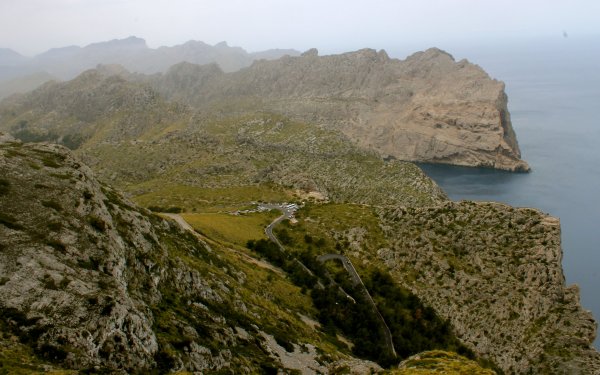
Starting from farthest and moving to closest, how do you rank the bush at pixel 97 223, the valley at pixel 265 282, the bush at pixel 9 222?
the bush at pixel 97 223, the bush at pixel 9 222, the valley at pixel 265 282

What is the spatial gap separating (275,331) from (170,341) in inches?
810

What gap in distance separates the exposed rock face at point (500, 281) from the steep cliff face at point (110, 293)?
140 feet

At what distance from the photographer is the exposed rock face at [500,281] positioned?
82812 millimetres

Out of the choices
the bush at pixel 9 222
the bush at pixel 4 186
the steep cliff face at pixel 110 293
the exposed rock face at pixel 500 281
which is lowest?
the exposed rock face at pixel 500 281

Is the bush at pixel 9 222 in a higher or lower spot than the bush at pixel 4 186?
lower

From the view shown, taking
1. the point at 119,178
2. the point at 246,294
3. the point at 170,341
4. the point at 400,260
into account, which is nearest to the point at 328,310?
the point at 246,294

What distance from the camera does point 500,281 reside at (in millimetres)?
93062

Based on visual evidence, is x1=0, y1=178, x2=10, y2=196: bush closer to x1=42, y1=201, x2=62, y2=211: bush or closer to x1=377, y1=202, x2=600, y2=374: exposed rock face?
x1=42, y1=201, x2=62, y2=211: bush

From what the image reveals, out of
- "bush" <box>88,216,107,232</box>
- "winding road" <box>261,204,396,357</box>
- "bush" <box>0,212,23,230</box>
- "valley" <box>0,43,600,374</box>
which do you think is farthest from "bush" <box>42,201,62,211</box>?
"winding road" <box>261,204,396,357</box>

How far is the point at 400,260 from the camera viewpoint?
100375mm

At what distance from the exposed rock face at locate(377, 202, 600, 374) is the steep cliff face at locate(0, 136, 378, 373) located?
4276 cm

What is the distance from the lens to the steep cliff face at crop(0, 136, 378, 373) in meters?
27.9

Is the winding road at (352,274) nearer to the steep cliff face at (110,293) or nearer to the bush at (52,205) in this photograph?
the steep cliff face at (110,293)

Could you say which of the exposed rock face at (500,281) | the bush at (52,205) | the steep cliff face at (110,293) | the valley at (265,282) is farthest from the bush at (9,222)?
the exposed rock face at (500,281)
